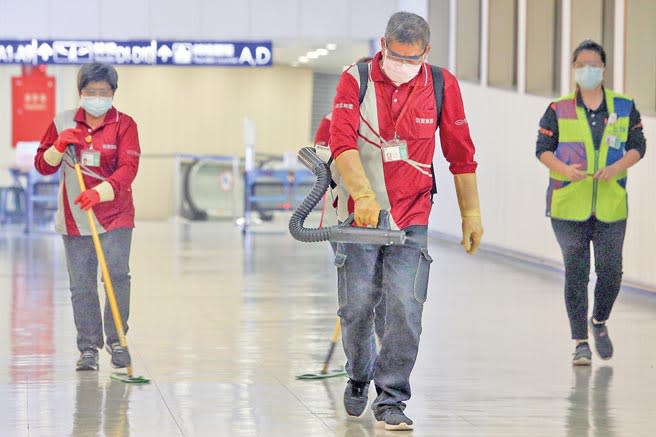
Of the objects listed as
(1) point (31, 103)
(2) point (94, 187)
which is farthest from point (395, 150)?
(1) point (31, 103)

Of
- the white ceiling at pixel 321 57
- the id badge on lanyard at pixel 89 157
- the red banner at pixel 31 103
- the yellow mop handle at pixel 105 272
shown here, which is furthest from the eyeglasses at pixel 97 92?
the red banner at pixel 31 103

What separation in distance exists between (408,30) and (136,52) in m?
20.7

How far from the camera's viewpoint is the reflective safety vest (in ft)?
28.0

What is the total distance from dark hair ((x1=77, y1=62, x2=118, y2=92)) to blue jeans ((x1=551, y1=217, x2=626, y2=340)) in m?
2.66

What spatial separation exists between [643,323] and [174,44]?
1710cm

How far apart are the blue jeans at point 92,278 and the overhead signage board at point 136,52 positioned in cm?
1834

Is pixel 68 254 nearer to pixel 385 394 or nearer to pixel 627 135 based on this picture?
pixel 385 394

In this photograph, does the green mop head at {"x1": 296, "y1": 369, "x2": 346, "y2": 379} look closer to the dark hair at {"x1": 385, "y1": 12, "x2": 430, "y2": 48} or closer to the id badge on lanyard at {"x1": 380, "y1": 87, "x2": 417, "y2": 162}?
the id badge on lanyard at {"x1": 380, "y1": 87, "x2": 417, "y2": 162}

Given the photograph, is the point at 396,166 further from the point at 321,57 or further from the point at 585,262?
the point at 321,57

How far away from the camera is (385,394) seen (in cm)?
636

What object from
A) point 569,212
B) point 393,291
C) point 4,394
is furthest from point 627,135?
point 4,394

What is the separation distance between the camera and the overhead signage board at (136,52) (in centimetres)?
2641

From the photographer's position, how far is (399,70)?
20.6 feet

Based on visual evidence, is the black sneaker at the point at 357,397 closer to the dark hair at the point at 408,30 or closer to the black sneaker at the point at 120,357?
the dark hair at the point at 408,30
